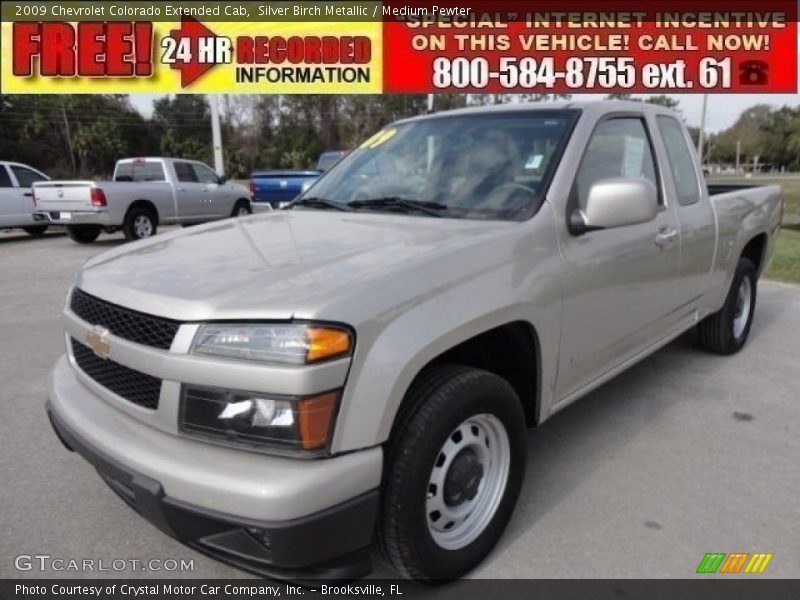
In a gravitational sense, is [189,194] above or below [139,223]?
above

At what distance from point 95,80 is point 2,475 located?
14397mm

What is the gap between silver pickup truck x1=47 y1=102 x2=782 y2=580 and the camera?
191 cm

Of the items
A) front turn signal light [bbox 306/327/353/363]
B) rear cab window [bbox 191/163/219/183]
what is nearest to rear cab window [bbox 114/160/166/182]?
rear cab window [bbox 191/163/219/183]

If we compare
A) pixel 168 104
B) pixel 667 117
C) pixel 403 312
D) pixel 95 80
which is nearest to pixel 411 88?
pixel 95 80

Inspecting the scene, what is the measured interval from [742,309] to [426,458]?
413 cm

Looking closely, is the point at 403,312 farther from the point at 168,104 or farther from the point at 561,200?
the point at 168,104

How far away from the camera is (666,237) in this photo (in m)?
3.56

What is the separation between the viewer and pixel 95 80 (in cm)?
1524

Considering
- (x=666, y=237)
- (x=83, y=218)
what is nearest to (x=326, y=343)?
(x=666, y=237)

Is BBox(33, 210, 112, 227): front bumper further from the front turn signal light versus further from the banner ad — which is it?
the front turn signal light

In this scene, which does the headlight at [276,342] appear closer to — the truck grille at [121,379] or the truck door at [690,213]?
the truck grille at [121,379]

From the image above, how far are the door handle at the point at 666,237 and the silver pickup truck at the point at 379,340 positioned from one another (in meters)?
0.02

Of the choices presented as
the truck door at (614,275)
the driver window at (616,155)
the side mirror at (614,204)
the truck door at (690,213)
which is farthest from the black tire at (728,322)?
the side mirror at (614,204)

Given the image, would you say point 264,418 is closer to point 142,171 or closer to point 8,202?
point 142,171
